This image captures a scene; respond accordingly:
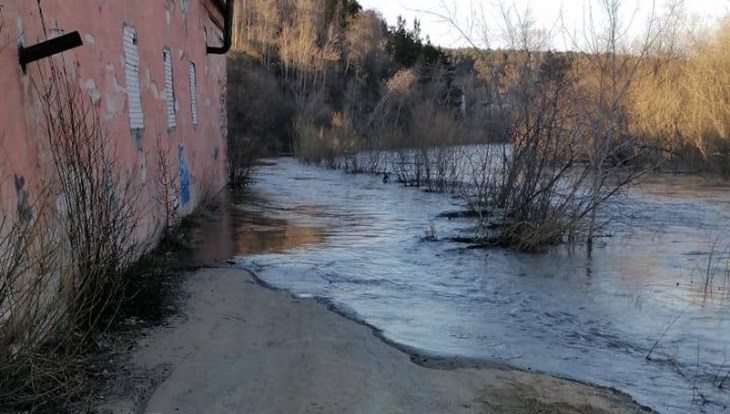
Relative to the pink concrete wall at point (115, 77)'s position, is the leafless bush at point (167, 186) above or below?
below

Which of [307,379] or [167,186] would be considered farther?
[167,186]

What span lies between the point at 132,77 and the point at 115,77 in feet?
2.50


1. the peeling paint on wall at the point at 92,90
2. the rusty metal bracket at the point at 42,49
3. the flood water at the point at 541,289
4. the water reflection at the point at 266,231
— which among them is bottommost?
the flood water at the point at 541,289

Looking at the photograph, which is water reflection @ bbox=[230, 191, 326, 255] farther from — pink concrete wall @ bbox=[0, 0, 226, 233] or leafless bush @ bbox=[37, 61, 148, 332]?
leafless bush @ bbox=[37, 61, 148, 332]

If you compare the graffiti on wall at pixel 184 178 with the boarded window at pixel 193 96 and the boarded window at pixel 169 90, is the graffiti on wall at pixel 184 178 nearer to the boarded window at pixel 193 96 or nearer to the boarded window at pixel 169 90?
the boarded window at pixel 169 90

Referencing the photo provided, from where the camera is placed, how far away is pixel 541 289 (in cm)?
755

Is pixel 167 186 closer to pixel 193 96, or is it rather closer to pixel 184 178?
pixel 184 178

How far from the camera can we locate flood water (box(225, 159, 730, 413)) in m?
5.14

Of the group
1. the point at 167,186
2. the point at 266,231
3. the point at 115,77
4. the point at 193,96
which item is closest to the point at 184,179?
the point at 266,231

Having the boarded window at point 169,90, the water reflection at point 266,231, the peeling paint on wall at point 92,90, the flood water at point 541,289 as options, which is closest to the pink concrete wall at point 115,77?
the peeling paint on wall at point 92,90

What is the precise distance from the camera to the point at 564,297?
7.22 metres

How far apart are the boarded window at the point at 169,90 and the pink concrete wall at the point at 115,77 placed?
0.13 meters

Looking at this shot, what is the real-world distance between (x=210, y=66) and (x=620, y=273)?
9.51m

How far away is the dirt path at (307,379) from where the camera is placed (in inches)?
155
